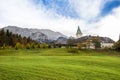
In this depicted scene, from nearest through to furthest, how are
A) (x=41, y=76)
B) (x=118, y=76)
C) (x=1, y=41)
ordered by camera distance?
1. (x=41, y=76)
2. (x=118, y=76)
3. (x=1, y=41)

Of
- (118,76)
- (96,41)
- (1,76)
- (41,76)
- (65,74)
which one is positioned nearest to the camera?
(1,76)

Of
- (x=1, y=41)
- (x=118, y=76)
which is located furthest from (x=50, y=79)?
(x=1, y=41)

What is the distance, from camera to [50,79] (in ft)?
67.4

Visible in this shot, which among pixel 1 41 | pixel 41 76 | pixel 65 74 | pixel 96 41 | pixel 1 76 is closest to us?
pixel 1 76

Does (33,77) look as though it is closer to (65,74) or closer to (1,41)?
(65,74)

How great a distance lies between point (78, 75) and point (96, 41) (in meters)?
116

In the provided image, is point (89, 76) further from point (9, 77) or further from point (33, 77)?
point (9, 77)

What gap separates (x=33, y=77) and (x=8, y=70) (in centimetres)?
317

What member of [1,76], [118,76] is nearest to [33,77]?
[1,76]

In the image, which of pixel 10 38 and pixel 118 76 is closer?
pixel 118 76

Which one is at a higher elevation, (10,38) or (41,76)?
(10,38)

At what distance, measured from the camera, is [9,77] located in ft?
64.7

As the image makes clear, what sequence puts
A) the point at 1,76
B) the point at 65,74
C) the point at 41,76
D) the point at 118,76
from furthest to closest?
1. the point at 118,76
2. the point at 65,74
3. the point at 41,76
4. the point at 1,76

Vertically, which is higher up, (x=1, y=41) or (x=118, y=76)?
(x=1, y=41)
